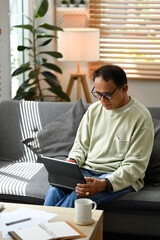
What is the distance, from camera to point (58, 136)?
116 inches

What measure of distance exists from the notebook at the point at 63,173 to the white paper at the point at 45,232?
17.2 inches

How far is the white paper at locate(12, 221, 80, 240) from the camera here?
1.71m

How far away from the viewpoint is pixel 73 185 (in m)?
2.34

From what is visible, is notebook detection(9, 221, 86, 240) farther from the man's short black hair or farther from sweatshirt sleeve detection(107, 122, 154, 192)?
the man's short black hair

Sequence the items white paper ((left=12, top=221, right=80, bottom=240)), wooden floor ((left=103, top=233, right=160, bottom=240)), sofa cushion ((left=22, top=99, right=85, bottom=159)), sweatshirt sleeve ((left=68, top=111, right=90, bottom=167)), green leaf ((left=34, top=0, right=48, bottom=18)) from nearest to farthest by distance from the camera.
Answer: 1. white paper ((left=12, top=221, right=80, bottom=240))
2. sweatshirt sleeve ((left=68, top=111, right=90, bottom=167))
3. wooden floor ((left=103, top=233, right=160, bottom=240))
4. sofa cushion ((left=22, top=99, right=85, bottom=159))
5. green leaf ((left=34, top=0, right=48, bottom=18))

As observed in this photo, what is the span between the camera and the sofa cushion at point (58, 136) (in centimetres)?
291

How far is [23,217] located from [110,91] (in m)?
0.88

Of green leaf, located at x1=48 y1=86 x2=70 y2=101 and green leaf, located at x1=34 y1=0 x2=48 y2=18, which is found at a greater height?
green leaf, located at x1=34 y1=0 x2=48 y2=18

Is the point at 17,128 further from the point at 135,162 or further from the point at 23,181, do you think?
the point at 135,162

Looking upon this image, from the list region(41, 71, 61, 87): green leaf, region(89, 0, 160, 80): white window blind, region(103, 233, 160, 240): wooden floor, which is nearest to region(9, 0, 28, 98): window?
region(41, 71, 61, 87): green leaf

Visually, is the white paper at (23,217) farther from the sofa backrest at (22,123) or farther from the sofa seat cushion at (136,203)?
the sofa backrest at (22,123)

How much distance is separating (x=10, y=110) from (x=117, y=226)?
1.17 meters

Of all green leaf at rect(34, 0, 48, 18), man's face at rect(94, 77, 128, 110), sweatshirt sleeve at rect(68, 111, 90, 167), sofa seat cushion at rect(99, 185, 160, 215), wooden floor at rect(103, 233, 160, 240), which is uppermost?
green leaf at rect(34, 0, 48, 18)

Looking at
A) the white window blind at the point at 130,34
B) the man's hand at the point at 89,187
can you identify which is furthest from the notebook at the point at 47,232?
the white window blind at the point at 130,34
